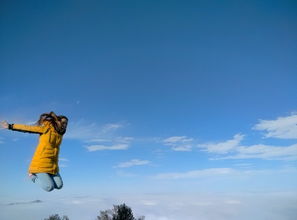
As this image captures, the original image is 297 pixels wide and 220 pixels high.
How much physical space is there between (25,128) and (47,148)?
2.60ft

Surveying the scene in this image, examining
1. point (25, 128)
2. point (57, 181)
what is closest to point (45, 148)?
point (25, 128)

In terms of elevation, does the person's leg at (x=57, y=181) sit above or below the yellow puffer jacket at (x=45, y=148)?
below

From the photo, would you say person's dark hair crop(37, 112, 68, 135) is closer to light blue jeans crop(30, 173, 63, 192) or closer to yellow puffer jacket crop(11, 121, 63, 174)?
yellow puffer jacket crop(11, 121, 63, 174)

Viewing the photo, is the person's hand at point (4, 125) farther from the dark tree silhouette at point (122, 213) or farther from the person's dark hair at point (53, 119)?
the dark tree silhouette at point (122, 213)

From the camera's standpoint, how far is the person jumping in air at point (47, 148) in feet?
27.6

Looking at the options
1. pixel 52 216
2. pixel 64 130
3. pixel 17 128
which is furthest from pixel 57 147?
pixel 52 216

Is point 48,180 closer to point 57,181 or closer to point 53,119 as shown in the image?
point 57,181

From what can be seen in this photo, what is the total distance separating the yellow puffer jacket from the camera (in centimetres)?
848

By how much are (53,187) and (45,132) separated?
153 centimetres

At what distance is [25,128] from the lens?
28.5 ft

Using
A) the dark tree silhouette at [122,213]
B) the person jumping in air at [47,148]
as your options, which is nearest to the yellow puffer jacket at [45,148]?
the person jumping in air at [47,148]

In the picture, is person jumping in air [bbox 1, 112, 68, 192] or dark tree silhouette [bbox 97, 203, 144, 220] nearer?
person jumping in air [bbox 1, 112, 68, 192]

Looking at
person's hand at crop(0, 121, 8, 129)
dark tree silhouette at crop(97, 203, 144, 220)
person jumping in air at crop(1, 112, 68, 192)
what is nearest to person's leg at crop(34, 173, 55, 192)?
person jumping in air at crop(1, 112, 68, 192)

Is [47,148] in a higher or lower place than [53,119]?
lower
